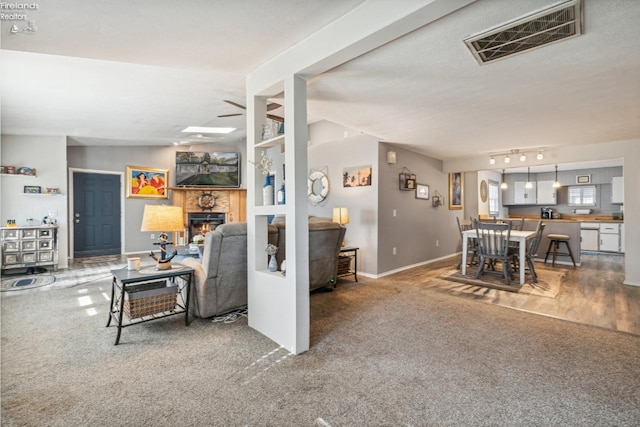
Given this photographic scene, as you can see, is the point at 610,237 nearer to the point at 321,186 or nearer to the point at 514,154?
the point at 514,154

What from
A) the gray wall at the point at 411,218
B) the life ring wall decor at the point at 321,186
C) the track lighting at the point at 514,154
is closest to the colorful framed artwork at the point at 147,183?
the life ring wall decor at the point at 321,186

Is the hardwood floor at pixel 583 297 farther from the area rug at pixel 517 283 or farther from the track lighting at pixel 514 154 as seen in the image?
the track lighting at pixel 514 154

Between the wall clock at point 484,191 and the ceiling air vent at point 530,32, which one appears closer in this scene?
the ceiling air vent at point 530,32

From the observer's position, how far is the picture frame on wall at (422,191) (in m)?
6.02

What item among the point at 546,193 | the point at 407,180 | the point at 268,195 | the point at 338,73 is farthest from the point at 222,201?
the point at 546,193

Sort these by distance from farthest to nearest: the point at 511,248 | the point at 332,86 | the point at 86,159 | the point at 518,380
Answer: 1. the point at 86,159
2. the point at 511,248
3. the point at 332,86
4. the point at 518,380

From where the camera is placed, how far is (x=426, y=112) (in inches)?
144

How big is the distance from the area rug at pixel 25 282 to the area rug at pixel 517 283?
6211 millimetres

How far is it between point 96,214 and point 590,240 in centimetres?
1219

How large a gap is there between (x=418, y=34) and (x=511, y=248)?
165 inches

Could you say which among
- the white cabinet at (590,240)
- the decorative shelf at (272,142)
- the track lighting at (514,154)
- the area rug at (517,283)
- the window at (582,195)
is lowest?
the area rug at (517,283)

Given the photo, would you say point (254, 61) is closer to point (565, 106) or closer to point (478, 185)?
point (565, 106)

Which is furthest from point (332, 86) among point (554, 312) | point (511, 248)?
point (511, 248)

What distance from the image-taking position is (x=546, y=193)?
8680 millimetres
